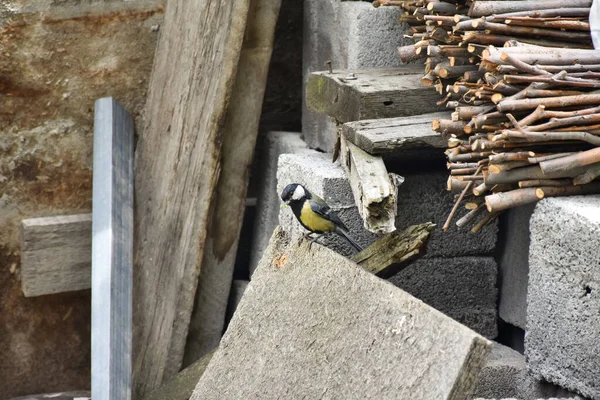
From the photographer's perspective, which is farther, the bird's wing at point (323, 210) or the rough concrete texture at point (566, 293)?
the bird's wing at point (323, 210)

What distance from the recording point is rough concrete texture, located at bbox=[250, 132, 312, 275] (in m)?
5.27

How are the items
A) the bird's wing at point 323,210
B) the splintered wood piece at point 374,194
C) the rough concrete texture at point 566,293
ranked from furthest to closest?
the bird's wing at point 323,210 < the splintered wood piece at point 374,194 < the rough concrete texture at point 566,293

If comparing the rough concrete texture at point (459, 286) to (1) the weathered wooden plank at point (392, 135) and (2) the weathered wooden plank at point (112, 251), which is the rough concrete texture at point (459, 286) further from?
(2) the weathered wooden plank at point (112, 251)

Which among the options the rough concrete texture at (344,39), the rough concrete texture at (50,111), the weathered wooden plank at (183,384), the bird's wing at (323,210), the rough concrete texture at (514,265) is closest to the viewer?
the bird's wing at (323,210)

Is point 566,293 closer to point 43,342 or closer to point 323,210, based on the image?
point 323,210

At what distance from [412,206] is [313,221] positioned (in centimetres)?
45

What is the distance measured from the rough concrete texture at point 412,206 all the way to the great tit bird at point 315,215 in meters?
0.07

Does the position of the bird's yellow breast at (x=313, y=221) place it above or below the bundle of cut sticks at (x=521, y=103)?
below

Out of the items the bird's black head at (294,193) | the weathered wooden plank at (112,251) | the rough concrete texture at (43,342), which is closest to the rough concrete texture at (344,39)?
the bird's black head at (294,193)

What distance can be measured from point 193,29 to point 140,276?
1.26m

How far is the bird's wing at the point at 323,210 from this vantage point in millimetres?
4008

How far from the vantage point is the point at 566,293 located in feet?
11.1

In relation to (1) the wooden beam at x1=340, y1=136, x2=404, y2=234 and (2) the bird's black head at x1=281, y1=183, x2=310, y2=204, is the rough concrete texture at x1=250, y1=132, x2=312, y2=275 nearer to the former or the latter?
(2) the bird's black head at x1=281, y1=183, x2=310, y2=204

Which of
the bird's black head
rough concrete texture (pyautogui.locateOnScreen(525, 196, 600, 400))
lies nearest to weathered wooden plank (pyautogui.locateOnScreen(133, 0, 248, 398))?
the bird's black head
